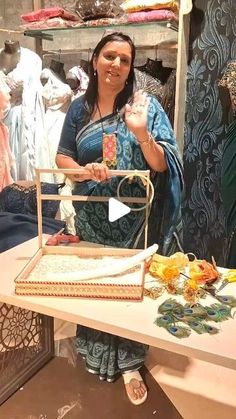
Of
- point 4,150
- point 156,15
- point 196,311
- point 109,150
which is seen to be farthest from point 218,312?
point 4,150

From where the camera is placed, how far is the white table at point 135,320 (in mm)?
787

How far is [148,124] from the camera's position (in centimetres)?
116

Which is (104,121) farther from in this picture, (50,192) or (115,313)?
(50,192)

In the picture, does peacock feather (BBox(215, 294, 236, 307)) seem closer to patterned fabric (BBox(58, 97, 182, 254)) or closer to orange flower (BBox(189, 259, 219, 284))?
orange flower (BBox(189, 259, 219, 284))

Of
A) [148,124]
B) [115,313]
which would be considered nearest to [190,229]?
[148,124]

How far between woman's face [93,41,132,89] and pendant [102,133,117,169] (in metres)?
0.15

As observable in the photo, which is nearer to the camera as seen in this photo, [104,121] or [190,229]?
[104,121]

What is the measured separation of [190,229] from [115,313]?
3.84ft

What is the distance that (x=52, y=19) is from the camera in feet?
6.47

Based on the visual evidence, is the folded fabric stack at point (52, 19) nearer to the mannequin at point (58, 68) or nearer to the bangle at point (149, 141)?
the mannequin at point (58, 68)

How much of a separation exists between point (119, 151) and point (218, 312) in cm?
52

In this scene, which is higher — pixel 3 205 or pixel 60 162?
pixel 60 162

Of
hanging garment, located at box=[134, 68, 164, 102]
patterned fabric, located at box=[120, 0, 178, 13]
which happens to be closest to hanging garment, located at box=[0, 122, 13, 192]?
hanging garment, located at box=[134, 68, 164, 102]

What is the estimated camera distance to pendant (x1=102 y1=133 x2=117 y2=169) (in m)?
1.17
